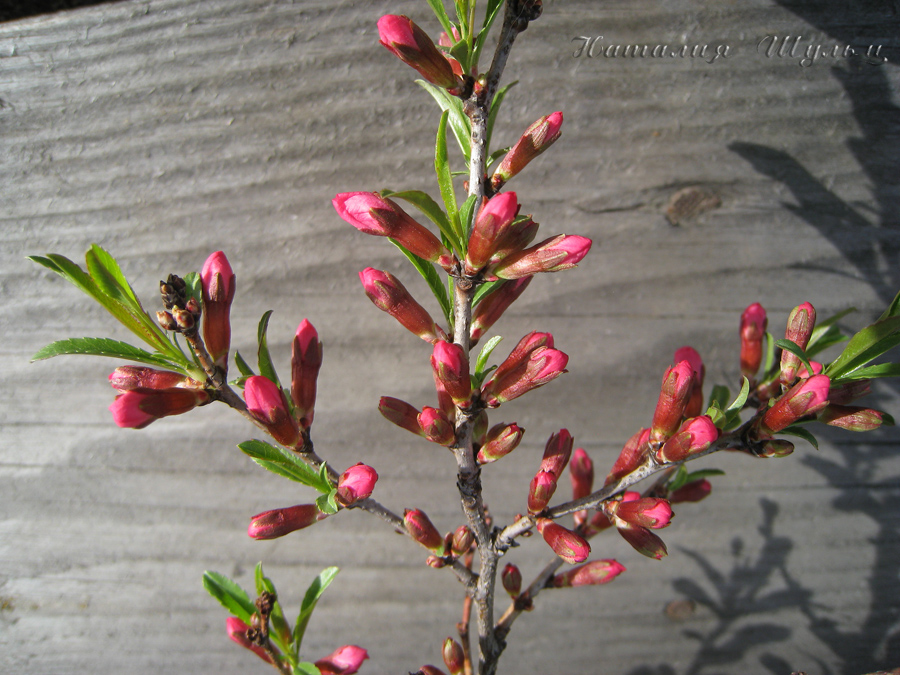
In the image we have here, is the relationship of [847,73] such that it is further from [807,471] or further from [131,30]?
[131,30]

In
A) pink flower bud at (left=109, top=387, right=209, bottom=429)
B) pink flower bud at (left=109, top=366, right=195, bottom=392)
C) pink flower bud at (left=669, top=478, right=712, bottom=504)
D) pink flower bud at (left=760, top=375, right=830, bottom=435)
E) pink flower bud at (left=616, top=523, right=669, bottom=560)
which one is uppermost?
pink flower bud at (left=109, top=366, right=195, bottom=392)

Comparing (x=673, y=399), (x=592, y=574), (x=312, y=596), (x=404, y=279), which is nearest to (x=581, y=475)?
(x=592, y=574)

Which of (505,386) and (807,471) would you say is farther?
(807,471)

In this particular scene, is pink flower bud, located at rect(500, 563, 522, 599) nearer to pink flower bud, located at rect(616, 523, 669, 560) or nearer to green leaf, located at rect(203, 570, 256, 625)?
pink flower bud, located at rect(616, 523, 669, 560)

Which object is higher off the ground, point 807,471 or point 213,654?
point 807,471

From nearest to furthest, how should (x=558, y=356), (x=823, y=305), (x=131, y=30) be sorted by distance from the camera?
(x=558, y=356)
(x=131, y=30)
(x=823, y=305)

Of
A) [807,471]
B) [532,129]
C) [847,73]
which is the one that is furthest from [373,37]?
[807,471]

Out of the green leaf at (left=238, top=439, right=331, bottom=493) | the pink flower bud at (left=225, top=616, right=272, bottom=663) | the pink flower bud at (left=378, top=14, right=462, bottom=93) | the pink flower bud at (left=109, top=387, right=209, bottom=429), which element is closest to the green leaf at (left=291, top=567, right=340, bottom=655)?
the pink flower bud at (left=225, top=616, right=272, bottom=663)
